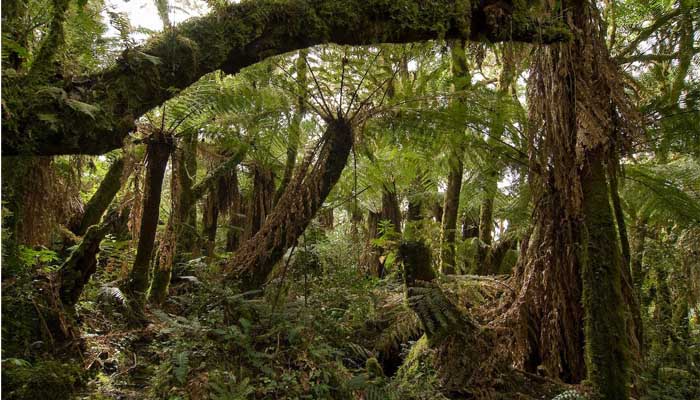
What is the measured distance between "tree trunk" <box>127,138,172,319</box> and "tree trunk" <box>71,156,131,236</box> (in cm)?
112

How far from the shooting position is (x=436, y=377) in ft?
12.3

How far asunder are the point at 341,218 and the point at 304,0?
35.6 feet

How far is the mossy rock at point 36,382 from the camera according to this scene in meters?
2.57

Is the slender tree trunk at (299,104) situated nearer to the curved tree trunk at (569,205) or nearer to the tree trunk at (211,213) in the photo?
the curved tree trunk at (569,205)

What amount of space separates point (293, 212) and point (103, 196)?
3.16m

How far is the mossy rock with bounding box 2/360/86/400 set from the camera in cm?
257

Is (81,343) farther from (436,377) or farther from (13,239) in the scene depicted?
(436,377)

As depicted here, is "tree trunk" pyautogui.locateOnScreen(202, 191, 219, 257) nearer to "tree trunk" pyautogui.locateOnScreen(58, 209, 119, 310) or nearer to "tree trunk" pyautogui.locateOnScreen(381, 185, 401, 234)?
"tree trunk" pyautogui.locateOnScreen(381, 185, 401, 234)

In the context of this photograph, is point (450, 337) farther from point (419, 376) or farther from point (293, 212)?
point (293, 212)

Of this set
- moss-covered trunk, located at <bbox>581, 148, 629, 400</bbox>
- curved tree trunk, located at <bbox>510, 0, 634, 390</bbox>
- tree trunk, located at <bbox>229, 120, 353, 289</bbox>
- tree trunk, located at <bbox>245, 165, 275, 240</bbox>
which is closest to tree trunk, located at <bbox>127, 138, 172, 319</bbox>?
tree trunk, located at <bbox>229, 120, 353, 289</bbox>

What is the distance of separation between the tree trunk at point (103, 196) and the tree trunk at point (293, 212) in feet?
7.96

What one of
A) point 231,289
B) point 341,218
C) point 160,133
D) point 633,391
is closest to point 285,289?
point 231,289

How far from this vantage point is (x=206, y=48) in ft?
8.68

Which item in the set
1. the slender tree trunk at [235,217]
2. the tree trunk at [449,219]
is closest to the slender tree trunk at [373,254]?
the tree trunk at [449,219]
